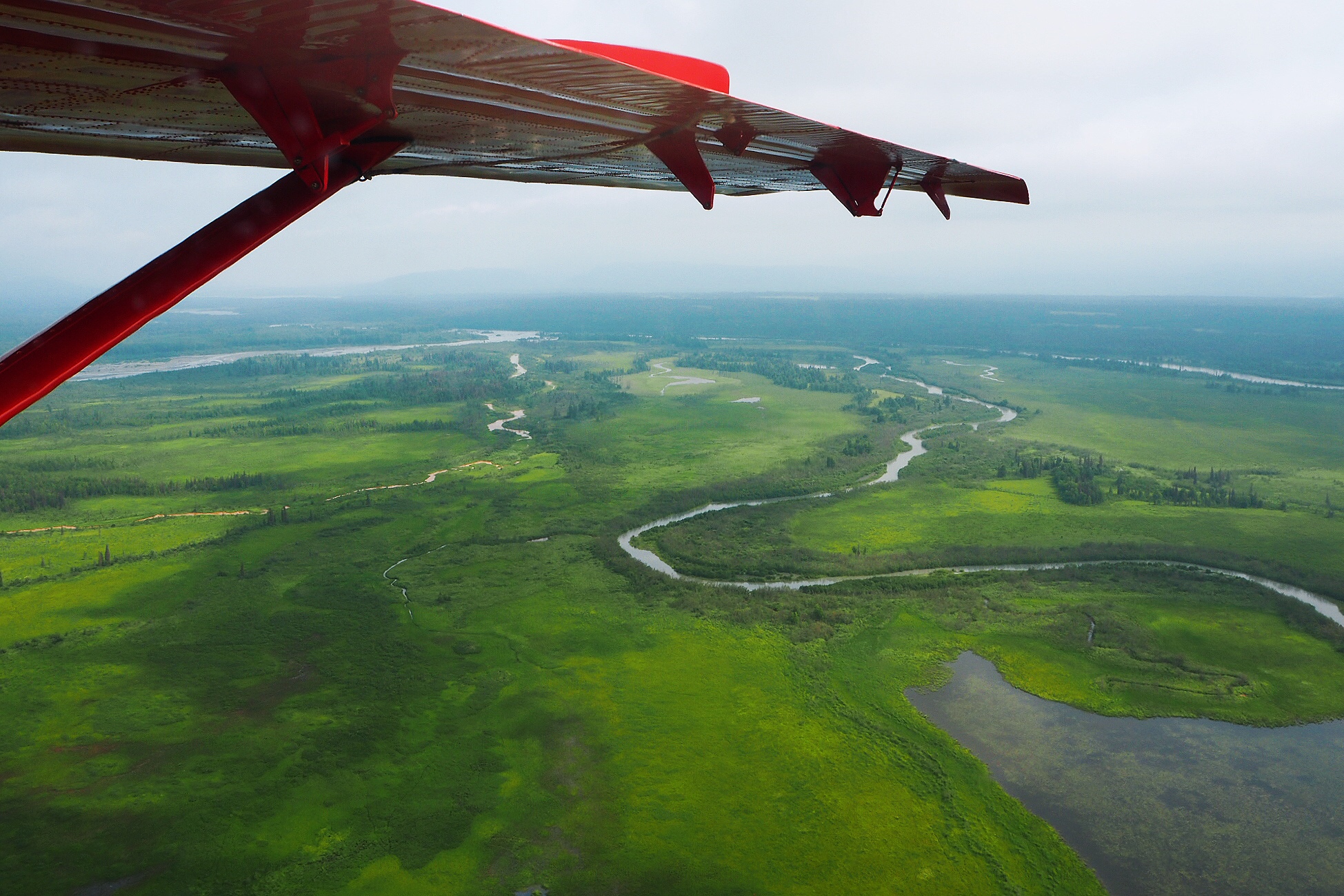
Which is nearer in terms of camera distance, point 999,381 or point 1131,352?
point 999,381

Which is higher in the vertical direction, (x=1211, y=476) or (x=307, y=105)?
(x=307, y=105)

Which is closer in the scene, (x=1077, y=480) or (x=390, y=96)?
(x=390, y=96)

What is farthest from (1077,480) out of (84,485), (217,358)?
(217,358)

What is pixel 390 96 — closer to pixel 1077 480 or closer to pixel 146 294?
pixel 146 294

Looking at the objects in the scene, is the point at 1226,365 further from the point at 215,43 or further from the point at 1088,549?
the point at 215,43

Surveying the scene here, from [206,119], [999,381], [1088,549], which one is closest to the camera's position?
[206,119]

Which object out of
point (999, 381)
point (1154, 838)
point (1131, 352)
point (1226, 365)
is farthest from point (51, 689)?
point (1131, 352)

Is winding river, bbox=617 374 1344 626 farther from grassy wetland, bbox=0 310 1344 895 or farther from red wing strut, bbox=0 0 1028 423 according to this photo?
red wing strut, bbox=0 0 1028 423
